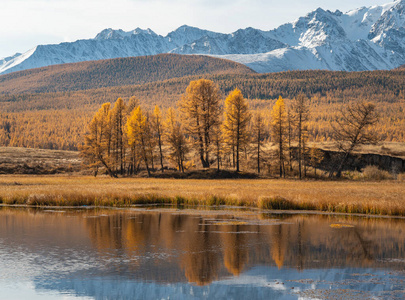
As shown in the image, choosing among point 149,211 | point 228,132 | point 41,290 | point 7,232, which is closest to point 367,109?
point 228,132

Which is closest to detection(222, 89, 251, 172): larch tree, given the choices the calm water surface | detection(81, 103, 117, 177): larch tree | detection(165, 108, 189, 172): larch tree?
detection(165, 108, 189, 172): larch tree

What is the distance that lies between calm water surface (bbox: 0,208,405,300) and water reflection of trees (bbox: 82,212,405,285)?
1.8 inches

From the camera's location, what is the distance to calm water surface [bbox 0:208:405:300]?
17181 millimetres

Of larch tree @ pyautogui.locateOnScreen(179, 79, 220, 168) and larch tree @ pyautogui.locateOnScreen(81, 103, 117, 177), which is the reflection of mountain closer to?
larch tree @ pyautogui.locateOnScreen(179, 79, 220, 168)

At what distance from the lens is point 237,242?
1000 inches

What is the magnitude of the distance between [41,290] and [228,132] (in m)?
57.0

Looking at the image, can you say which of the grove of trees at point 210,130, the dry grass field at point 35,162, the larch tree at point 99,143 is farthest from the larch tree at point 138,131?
the dry grass field at point 35,162

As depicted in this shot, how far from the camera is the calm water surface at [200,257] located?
17181mm

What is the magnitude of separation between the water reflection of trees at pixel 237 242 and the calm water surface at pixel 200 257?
5 centimetres

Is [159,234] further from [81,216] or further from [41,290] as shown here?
[41,290]

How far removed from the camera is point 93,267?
19812 mm

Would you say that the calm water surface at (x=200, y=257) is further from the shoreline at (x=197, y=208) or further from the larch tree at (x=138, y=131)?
the larch tree at (x=138, y=131)

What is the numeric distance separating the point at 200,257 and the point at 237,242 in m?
3.84

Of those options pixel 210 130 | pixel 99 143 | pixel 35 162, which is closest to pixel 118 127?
pixel 99 143
